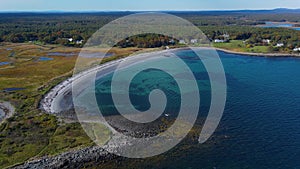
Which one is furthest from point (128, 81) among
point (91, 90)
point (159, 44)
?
point (159, 44)

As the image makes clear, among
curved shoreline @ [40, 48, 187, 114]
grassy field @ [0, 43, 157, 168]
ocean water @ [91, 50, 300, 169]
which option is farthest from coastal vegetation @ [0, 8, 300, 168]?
ocean water @ [91, 50, 300, 169]

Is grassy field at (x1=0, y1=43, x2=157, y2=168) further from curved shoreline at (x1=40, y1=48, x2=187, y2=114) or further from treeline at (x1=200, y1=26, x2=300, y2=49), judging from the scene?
treeline at (x1=200, y1=26, x2=300, y2=49)

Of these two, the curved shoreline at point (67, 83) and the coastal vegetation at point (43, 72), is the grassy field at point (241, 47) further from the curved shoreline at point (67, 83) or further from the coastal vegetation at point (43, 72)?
the curved shoreline at point (67, 83)

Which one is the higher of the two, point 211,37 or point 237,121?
point 211,37

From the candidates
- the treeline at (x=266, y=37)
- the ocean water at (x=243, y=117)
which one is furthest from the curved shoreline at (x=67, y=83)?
the treeline at (x=266, y=37)

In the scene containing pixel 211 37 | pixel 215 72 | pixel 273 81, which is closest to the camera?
pixel 273 81

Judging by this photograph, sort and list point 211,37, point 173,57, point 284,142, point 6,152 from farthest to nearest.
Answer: point 211,37, point 173,57, point 284,142, point 6,152

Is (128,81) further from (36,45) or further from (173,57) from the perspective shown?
(36,45)

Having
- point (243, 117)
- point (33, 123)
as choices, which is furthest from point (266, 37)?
point (33, 123)
